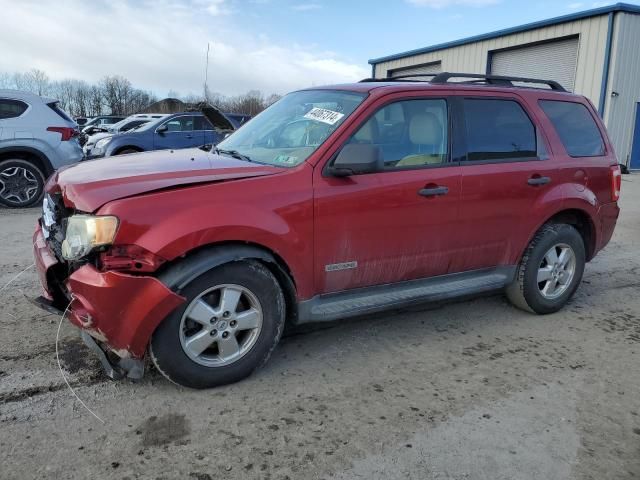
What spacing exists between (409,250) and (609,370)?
5.03 feet

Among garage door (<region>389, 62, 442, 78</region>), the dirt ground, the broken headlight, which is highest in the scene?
garage door (<region>389, 62, 442, 78</region>)

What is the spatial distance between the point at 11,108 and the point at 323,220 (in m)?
7.70

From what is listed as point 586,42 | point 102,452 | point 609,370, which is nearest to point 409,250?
point 609,370

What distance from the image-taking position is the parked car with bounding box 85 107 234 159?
12023 mm

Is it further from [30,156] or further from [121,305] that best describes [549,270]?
[30,156]

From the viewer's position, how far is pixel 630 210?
1061 cm

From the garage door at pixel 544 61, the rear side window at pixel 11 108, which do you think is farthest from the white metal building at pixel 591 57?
the rear side window at pixel 11 108

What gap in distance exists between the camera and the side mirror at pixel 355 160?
3273 millimetres

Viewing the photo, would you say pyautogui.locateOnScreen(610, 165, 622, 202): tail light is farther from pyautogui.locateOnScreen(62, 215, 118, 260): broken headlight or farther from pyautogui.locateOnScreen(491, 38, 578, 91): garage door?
pyautogui.locateOnScreen(491, 38, 578, 91): garage door

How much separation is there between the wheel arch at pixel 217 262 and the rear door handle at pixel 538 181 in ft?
7.00

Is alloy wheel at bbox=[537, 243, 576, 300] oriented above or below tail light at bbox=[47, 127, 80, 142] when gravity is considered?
below

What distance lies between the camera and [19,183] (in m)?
8.82

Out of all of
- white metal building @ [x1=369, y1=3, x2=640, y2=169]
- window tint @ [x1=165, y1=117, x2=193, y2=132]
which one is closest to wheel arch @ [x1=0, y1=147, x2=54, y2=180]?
window tint @ [x1=165, y1=117, x2=193, y2=132]

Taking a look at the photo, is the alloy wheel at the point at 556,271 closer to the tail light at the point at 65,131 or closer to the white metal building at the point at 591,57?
Answer: the tail light at the point at 65,131
